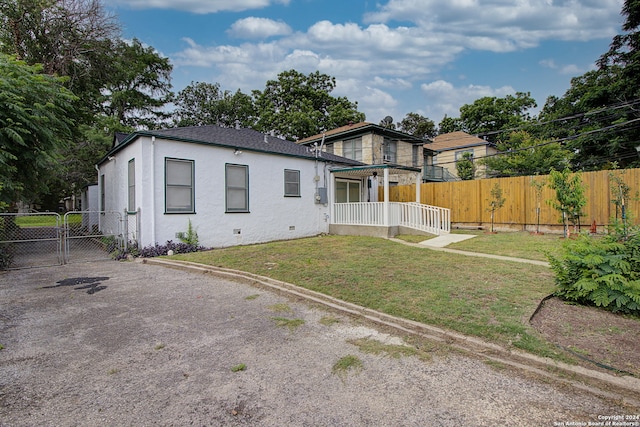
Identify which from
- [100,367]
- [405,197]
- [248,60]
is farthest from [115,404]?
[248,60]

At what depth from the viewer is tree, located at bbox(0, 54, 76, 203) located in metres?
7.59

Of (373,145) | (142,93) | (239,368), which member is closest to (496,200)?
(373,145)

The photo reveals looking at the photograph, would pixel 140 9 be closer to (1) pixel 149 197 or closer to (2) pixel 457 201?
(1) pixel 149 197

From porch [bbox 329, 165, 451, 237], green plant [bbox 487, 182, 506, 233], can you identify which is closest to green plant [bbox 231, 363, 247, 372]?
porch [bbox 329, 165, 451, 237]

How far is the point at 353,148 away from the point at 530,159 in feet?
38.9

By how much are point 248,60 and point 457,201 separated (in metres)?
14.0

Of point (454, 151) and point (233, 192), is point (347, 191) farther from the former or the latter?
point (454, 151)

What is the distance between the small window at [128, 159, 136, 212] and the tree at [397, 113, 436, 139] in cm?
4250

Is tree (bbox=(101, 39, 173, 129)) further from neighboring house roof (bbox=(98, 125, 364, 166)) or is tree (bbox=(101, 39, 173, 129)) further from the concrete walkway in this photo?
the concrete walkway

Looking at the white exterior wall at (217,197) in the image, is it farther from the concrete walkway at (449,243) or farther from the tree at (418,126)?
the tree at (418,126)

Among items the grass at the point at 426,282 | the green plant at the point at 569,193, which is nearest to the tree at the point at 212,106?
the grass at the point at 426,282

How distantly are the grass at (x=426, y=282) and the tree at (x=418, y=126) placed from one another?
41103mm

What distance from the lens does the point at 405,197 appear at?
17.2 metres

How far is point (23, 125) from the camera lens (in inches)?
319
